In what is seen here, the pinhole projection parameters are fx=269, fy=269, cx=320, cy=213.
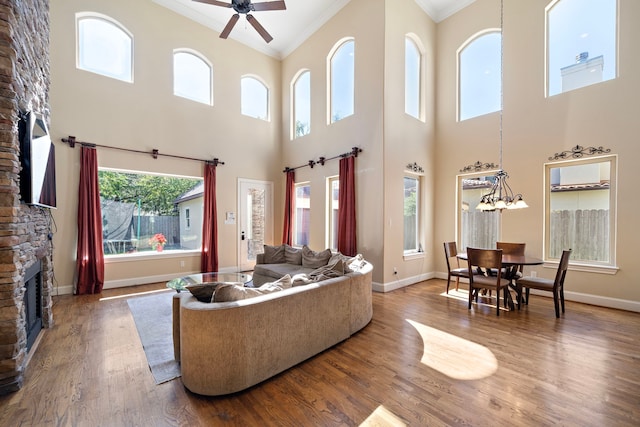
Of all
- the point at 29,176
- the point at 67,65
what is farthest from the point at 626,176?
the point at 67,65

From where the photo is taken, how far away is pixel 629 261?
13.2 feet

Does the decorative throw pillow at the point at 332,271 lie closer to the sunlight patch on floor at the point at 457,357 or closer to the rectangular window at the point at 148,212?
the sunlight patch on floor at the point at 457,357

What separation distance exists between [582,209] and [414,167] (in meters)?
2.83

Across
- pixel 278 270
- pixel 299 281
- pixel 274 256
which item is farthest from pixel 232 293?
pixel 274 256

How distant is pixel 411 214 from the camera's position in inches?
235

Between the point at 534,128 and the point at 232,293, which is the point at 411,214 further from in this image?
the point at 232,293

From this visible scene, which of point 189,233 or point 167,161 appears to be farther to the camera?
point 189,233

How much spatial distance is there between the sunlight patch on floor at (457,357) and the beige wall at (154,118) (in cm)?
507

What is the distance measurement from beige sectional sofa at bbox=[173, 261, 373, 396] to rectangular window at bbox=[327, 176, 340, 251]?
3553 millimetres

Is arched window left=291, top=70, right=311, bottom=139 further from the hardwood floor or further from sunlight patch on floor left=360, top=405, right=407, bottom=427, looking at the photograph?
sunlight patch on floor left=360, top=405, right=407, bottom=427

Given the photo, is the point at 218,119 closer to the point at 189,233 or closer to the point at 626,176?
the point at 189,233

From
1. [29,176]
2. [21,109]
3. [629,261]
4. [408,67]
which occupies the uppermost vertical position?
[408,67]

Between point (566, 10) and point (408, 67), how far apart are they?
264 cm

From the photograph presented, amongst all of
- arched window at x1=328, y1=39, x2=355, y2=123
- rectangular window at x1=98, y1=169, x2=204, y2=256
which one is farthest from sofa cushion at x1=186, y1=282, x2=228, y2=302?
arched window at x1=328, y1=39, x2=355, y2=123
